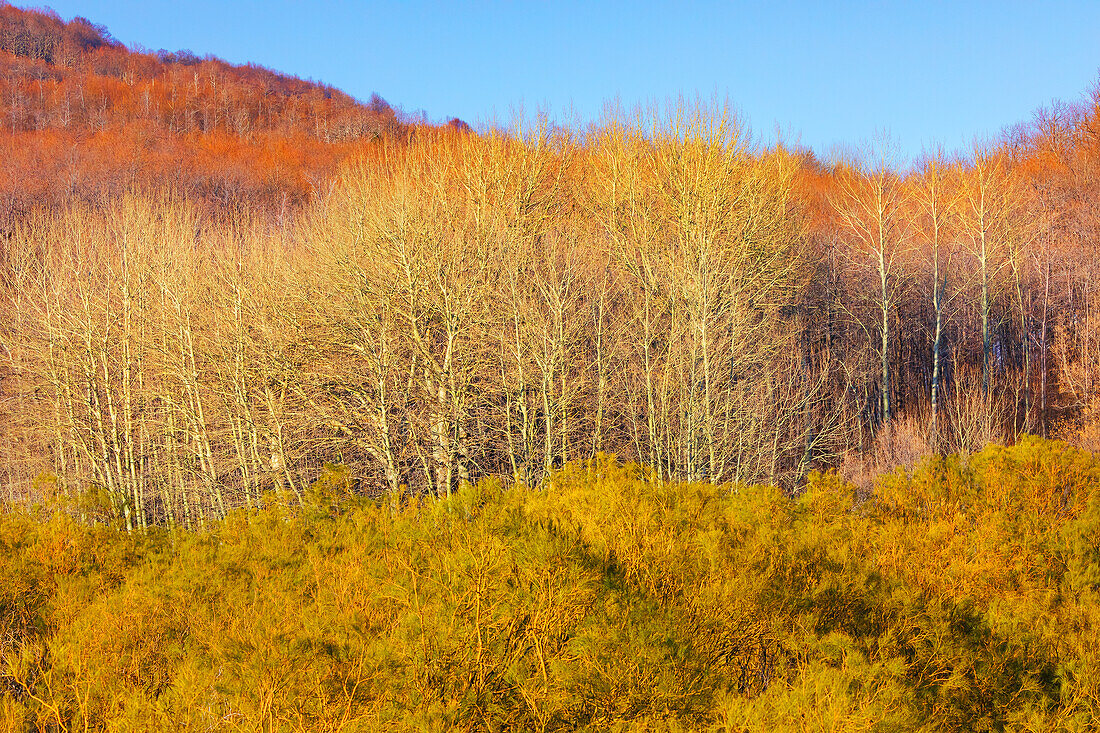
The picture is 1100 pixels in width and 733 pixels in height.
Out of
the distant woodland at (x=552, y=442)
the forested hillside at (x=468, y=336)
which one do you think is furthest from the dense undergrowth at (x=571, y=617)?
the forested hillside at (x=468, y=336)

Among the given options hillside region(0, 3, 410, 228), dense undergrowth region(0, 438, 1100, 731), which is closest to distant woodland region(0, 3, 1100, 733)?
dense undergrowth region(0, 438, 1100, 731)

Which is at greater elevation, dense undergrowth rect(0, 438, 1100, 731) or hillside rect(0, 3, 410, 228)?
hillside rect(0, 3, 410, 228)

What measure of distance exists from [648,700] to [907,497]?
238 inches

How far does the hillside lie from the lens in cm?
5431

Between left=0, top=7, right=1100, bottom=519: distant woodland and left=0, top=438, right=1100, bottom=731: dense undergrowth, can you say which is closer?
left=0, top=438, right=1100, bottom=731: dense undergrowth

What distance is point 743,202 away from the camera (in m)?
26.0

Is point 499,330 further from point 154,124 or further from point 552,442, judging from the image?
point 154,124

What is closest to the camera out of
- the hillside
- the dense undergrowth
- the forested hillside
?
the dense undergrowth

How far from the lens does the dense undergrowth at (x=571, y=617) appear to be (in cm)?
456

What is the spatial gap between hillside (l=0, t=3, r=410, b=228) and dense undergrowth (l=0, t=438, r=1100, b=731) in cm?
3846

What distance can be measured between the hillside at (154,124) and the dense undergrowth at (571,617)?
3846 centimetres

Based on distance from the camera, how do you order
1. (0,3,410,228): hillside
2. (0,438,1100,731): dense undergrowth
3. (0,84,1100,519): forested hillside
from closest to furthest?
1. (0,438,1100,731): dense undergrowth
2. (0,84,1100,519): forested hillside
3. (0,3,410,228): hillside

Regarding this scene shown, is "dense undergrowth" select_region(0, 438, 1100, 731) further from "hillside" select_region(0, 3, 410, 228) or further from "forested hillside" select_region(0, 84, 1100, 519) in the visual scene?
"hillside" select_region(0, 3, 410, 228)

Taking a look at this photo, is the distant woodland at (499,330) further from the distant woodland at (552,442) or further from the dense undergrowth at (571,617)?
the dense undergrowth at (571,617)
